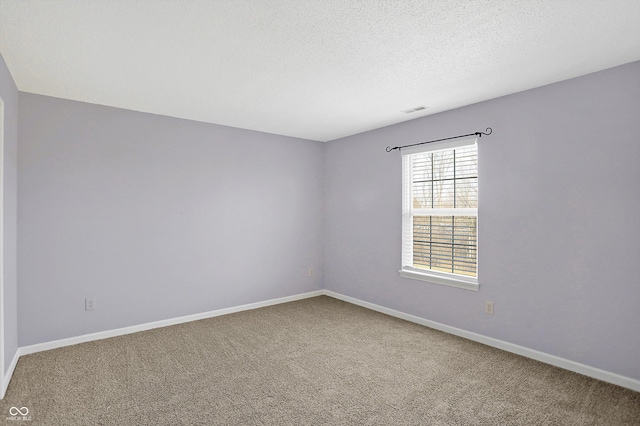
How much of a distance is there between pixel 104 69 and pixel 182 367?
100 inches

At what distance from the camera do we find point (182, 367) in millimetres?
2912

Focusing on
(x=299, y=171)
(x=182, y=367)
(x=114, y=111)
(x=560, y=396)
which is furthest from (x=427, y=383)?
(x=114, y=111)

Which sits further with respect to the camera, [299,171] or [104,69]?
[299,171]

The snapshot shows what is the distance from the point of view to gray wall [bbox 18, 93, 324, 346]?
3281 millimetres

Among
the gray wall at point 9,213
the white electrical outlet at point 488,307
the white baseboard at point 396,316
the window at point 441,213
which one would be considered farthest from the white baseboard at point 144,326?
the white electrical outlet at point 488,307

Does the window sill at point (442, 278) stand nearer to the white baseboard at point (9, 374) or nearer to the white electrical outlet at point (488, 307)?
the white electrical outlet at point (488, 307)

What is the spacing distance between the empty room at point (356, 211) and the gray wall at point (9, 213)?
49 millimetres

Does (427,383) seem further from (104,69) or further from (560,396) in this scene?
(104,69)

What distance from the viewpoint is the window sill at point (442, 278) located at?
356 centimetres

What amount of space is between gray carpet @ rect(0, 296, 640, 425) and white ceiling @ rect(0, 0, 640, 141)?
246cm

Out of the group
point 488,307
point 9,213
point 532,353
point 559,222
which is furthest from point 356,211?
point 9,213
